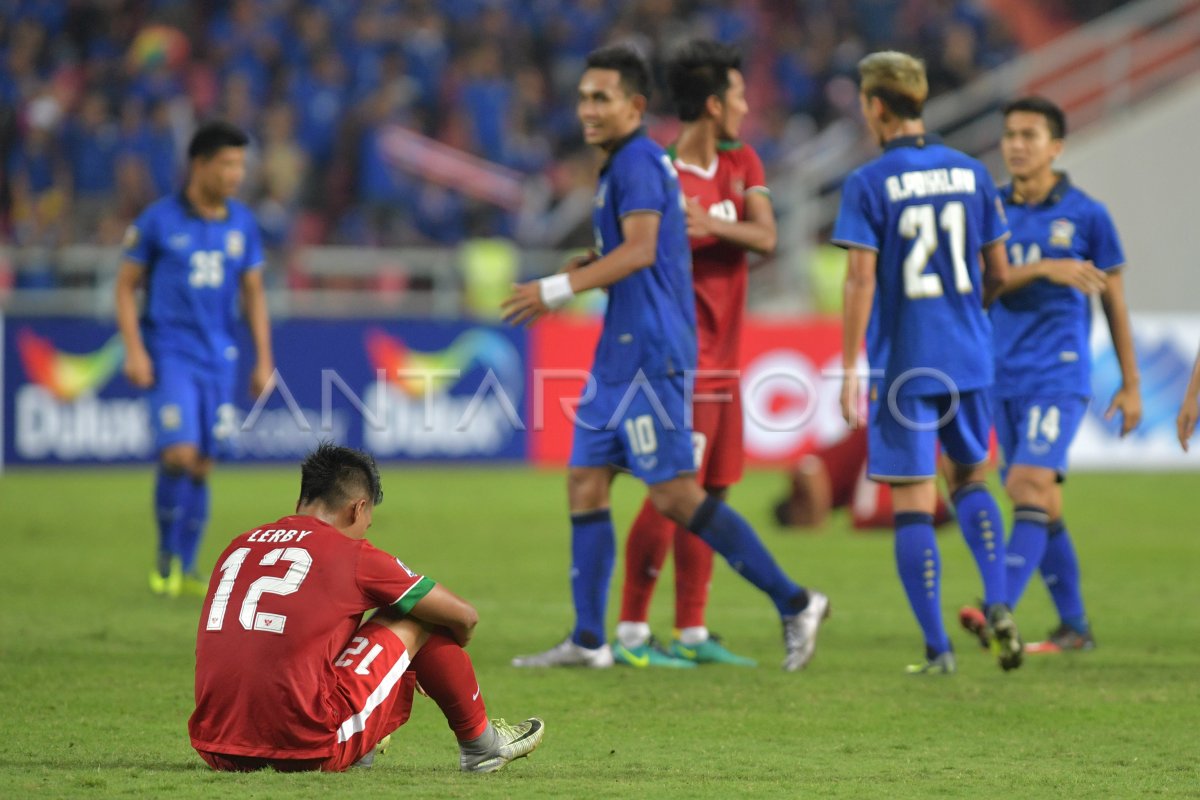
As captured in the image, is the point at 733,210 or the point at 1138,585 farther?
the point at 1138,585

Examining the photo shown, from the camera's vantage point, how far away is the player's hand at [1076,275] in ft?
23.5

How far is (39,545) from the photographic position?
11008 millimetres

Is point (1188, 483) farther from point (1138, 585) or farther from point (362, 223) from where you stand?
point (362, 223)

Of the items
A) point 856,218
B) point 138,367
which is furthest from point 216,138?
point 856,218

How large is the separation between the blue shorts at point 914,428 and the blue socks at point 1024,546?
0.62 metres

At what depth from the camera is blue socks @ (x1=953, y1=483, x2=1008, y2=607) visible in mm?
6691

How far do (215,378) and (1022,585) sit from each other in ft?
14.6

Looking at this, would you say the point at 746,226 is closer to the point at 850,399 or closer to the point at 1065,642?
the point at 850,399

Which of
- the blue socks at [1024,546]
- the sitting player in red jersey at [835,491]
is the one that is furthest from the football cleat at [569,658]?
the sitting player in red jersey at [835,491]

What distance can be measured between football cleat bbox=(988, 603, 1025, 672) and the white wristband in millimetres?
1958

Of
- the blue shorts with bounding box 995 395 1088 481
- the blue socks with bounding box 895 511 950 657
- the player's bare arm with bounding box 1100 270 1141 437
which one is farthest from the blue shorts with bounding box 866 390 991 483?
the player's bare arm with bounding box 1100 270 1141 437

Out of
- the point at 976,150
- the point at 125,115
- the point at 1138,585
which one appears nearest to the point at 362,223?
the point at 125,115

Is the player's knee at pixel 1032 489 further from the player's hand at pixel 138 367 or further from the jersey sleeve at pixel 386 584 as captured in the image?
the player's hand at pixel 138 367

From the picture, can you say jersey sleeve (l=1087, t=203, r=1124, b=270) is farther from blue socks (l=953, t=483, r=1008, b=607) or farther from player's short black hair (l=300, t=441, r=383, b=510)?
A: player's short black hair (l=300, t=441, r=383, b=510)
